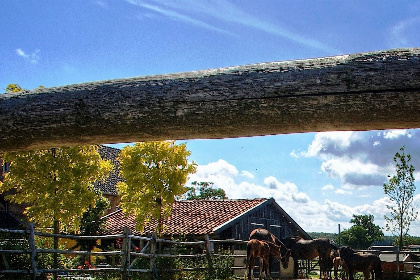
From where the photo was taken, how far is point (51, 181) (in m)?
15.0

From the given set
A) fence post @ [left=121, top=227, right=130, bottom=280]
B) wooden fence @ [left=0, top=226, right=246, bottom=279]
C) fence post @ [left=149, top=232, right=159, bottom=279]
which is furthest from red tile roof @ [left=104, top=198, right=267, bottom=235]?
fence post @ [left=121, top=227, right=130, bottom=280]

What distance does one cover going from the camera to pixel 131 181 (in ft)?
64.1

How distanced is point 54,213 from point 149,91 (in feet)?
45.6

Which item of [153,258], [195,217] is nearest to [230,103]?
[153,258]

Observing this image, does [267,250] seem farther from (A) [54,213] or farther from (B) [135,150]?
(B) [135,150]

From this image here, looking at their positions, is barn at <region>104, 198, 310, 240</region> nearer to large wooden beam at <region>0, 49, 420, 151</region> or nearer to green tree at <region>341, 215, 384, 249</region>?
large wooden beam at <region>0, 49, 420, 151</region>

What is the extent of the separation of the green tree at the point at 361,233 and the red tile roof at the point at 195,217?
4901 cm

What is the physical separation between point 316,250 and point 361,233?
2286 inches

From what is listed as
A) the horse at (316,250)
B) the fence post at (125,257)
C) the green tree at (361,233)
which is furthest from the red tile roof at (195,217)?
the green tree at (361,233)

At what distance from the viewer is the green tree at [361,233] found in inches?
2756

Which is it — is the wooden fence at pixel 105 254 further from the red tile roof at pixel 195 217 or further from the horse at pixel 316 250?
the red tile roof at pixel 195 217

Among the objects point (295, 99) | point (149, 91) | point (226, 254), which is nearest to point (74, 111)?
point (149, 91)

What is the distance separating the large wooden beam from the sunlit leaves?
1319 cm

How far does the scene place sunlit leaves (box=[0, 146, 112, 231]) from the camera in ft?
48.8
